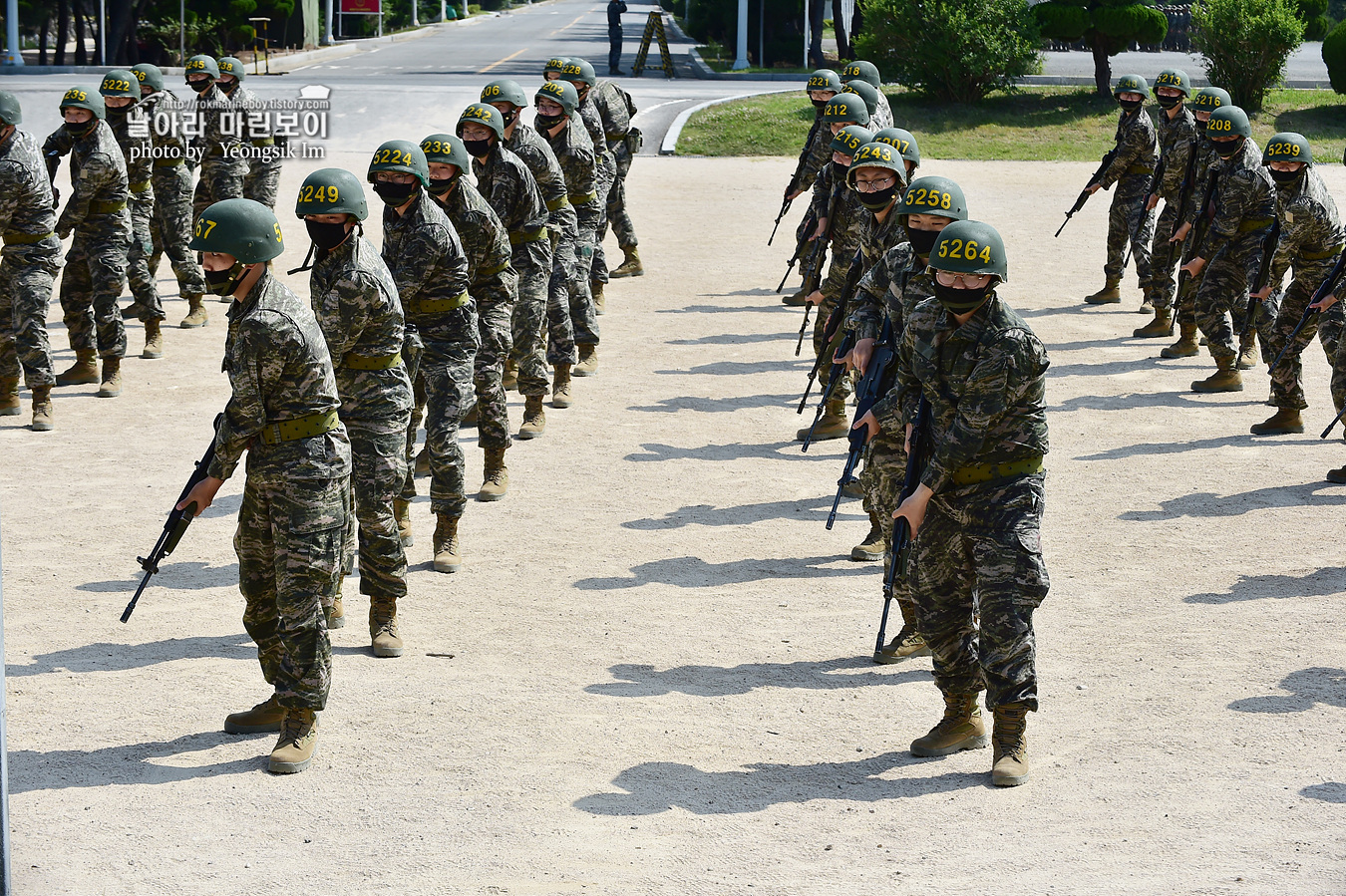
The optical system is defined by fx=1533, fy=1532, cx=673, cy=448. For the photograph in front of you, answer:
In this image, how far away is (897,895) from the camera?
17.5 feet

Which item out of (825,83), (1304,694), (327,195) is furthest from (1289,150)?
(327,195)

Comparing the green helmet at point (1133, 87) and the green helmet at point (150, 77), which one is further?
the green helmet at point (1133, 87)

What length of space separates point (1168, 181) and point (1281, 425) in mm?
4016

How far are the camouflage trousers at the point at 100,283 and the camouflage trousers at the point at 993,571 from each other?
8.05m

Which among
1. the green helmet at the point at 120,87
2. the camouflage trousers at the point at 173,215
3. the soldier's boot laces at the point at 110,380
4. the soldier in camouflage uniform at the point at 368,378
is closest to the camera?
the soldier in camouflage uniform at the point at 368,378

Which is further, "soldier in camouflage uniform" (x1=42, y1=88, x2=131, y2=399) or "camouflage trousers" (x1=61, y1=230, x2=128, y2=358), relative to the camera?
"camouflage trousers" (x1=61, y1=230, x2=128, y2=358)

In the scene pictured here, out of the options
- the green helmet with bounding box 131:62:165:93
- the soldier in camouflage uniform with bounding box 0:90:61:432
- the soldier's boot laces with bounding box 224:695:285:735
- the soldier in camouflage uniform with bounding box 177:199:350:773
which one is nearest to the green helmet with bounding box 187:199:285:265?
the soldier in camouflage uniform with bounding box 177:199:350:773

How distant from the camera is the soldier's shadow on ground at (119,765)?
615cm

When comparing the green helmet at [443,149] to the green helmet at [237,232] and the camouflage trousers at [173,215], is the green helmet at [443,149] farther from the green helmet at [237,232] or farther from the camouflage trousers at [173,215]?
the camouflage trousers at [173,215]

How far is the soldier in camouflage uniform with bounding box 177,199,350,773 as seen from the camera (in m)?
6.19

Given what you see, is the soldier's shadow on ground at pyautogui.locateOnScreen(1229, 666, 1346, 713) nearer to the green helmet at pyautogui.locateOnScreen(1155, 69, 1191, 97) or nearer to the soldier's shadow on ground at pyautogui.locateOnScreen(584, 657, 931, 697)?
the soldier's shadow on ground at pyautogui.locateOnScreen(584, 657, 931, 697)

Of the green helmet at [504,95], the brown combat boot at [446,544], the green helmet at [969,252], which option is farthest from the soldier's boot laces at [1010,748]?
the green helmet at [504,95]

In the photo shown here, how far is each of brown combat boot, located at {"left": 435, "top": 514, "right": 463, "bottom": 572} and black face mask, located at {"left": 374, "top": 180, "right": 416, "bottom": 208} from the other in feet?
5.97

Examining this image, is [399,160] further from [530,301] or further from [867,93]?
[867,93]
